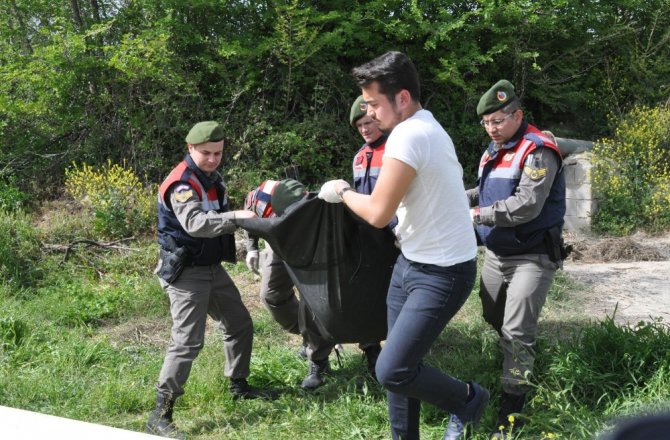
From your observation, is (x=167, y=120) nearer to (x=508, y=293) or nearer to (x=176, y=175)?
(x=176, y=175)

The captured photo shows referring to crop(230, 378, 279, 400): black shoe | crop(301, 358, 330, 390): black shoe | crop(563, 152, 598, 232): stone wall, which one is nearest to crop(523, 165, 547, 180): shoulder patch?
crop(301, 358, 330, 390): black shoe

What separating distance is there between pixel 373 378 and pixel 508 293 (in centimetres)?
116

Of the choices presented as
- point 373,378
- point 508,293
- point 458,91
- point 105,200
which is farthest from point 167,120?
point 508,293

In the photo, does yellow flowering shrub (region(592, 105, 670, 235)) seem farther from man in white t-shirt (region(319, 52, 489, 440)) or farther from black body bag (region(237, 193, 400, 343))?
man in white t-shirt (region(319, 52, 489, 440))

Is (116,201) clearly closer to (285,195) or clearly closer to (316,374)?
(316,374)

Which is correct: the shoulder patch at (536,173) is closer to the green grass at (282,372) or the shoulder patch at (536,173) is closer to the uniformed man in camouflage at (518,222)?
the uniformed man in camouflage at (518,222)

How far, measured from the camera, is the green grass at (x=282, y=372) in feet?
12.7

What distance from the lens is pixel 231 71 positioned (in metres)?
10.1

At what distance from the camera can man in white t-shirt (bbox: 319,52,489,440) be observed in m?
2.96

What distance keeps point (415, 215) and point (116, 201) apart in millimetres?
6004

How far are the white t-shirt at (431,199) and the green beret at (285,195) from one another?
79cm

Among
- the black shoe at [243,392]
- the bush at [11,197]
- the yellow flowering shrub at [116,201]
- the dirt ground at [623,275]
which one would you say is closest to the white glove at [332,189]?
the black shoe at [243,392]

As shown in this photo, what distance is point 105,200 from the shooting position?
27.3 feet

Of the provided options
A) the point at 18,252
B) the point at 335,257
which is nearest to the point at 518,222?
the point at 335,257
